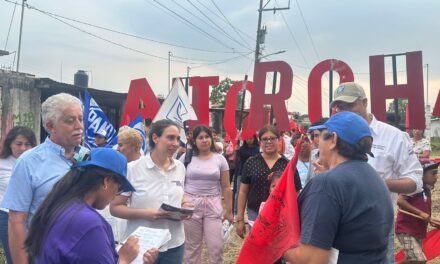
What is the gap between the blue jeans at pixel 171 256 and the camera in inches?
123

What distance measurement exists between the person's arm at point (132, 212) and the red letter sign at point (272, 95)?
3.14m

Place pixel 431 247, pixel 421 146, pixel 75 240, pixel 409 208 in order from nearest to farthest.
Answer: pixel 75 240 < pixel 409 208 < pixel 431 247 < pixel 421 146

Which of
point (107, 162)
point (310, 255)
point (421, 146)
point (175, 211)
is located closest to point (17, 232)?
point (107, 162)

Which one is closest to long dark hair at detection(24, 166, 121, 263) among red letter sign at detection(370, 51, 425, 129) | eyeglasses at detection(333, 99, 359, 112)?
eyeglasses at detection(333, 99, 359, 112)

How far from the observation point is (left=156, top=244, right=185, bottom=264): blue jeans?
10.3 ft

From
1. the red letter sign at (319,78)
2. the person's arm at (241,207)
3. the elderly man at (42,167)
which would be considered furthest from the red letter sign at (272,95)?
the elderly man at (42,167)

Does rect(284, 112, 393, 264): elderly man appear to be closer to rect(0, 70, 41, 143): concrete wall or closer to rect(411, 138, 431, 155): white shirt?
rect(411, 138, 431, 155): white shirt

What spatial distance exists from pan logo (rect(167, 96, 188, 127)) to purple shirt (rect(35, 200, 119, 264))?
4.39 metres

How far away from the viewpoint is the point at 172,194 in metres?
3.25

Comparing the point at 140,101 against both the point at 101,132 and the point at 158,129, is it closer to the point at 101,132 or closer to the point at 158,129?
the point at 101,132

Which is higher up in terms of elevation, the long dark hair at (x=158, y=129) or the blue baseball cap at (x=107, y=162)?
the long dark hair at (x=158, y=129)

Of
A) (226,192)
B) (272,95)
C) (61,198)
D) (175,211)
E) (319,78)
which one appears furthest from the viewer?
(272,95)

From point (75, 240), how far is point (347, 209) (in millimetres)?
1169

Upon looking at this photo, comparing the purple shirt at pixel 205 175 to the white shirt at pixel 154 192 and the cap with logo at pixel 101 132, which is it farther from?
the cap with logo at pixel 101 132
